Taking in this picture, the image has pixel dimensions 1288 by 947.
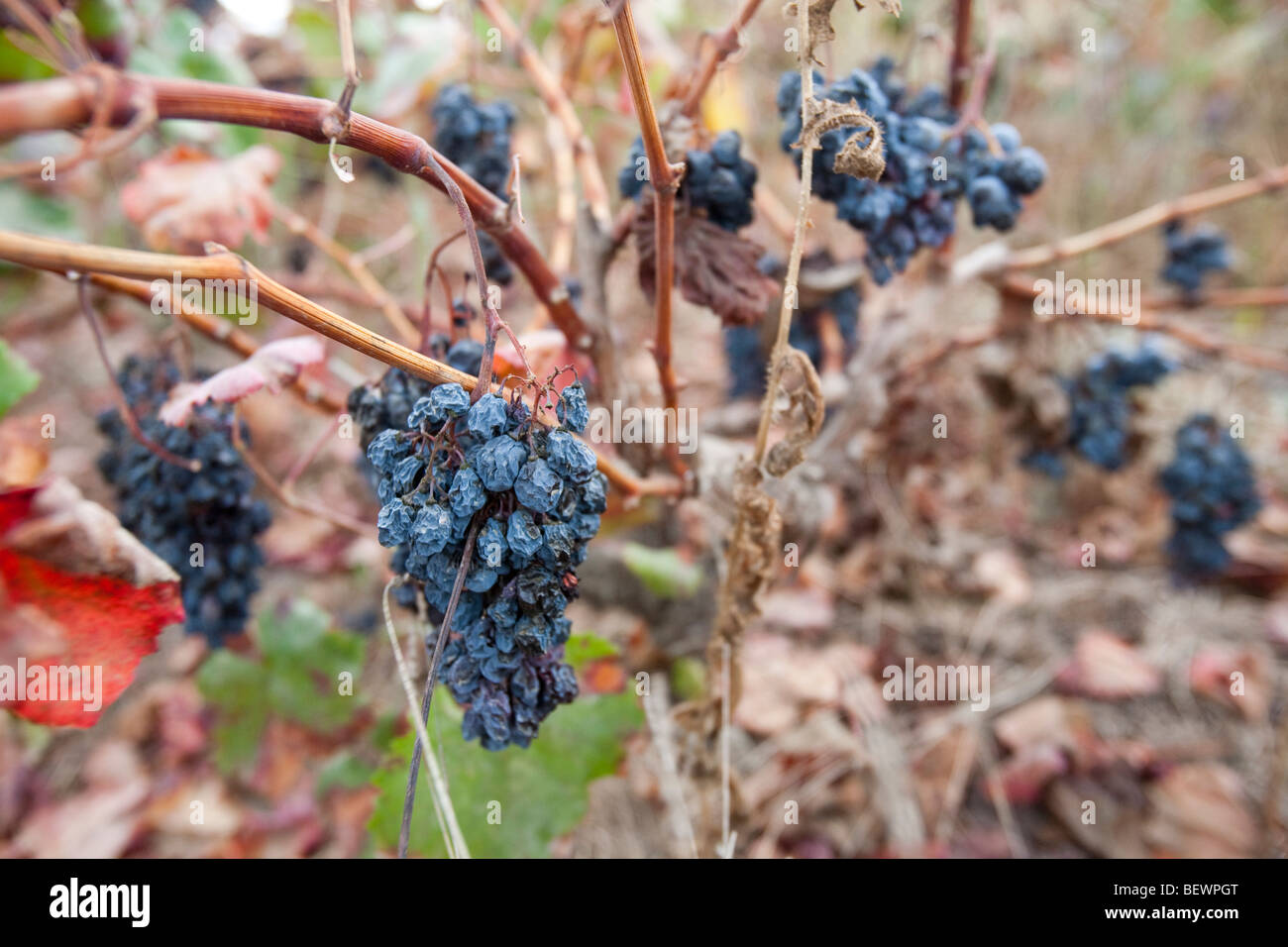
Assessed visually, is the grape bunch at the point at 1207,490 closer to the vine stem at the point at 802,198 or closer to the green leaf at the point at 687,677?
the green leaf at the point at 687,677

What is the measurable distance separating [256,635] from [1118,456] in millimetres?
2363

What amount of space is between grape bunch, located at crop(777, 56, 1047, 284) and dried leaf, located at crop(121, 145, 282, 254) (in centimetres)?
104

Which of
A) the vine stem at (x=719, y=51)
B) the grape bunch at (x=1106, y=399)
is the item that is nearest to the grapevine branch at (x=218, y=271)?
the vine stem at (x=719, y=51)

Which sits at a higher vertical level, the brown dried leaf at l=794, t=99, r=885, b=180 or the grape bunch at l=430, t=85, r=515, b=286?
the grape bunch at l=430, t=85, r=515, b=286

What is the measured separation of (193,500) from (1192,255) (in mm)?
2555

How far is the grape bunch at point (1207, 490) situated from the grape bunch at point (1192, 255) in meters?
0.41

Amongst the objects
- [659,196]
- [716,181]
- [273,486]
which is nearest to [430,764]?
[273,486]

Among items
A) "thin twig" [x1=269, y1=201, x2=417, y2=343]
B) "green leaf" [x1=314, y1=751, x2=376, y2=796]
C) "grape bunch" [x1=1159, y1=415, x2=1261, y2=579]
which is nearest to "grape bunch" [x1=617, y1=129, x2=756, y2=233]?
"thin twig" [x1=269, y1=201, x2=417, y2=343]

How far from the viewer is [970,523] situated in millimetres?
2658

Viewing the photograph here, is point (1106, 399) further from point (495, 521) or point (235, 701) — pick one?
point (235, 701)

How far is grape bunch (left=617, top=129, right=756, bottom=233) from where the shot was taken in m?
1.23

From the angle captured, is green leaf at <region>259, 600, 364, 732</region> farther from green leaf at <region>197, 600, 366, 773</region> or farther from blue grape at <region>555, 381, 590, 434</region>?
blue grape at <region>555, 381, 590, 434</region>

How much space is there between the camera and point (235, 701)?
6.50 ft
